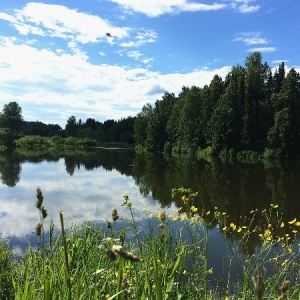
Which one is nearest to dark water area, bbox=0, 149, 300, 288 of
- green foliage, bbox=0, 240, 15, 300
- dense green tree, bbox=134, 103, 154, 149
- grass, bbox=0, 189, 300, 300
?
green foliage, bbox=0, 240, 15, 300

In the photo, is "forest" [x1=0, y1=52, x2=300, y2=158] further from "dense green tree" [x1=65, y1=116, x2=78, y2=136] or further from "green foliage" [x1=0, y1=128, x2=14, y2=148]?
"dense green tree" [x1=65, y1=116, x2=78, y2=136]

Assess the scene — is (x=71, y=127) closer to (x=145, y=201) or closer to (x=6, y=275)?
(x=145, y=201)

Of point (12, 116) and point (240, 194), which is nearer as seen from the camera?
point (240, 194)

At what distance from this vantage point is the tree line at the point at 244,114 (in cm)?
4262

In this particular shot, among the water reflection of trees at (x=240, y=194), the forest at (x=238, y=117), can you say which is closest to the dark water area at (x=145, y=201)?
the water reflection of trees at (x=240, y=194)

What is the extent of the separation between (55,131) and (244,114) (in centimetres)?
8003

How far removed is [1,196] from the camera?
16297mm

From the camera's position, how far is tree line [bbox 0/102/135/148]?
79750 mm

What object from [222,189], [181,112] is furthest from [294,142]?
[222,189]

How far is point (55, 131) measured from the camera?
375 ft

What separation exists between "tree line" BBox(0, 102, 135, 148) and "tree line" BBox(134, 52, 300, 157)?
36.0 metres

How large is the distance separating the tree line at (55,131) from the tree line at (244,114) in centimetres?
3596

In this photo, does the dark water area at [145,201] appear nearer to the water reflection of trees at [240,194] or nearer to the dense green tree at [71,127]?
the water reflection of trees at [240,194]

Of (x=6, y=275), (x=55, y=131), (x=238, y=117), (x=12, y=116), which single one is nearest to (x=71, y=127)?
(x=55, y=131)
